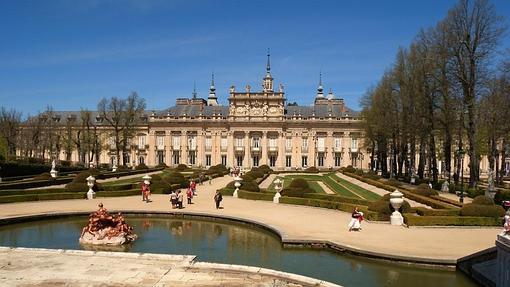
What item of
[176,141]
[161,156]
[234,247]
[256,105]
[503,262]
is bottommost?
[234,247]

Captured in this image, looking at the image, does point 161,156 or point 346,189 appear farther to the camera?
point 161,156

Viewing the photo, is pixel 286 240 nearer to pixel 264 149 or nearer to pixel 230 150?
pixel 264 149

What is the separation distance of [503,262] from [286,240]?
24.8 ft

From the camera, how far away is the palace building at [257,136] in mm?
82500

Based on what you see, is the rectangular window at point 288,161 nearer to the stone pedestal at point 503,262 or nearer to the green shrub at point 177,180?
the green shrub at point 177,180

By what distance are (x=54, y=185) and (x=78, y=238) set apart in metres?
23.1

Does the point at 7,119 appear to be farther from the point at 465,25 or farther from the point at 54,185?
the point at 465,25

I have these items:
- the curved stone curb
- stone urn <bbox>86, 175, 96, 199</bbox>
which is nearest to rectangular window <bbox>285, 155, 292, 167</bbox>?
stone urn <bbox>86, 175, 96, 199</bbox>

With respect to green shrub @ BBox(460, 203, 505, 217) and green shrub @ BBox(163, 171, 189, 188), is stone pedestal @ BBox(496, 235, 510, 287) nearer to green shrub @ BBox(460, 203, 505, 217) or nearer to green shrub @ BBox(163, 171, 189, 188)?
green shrub @ BBox(460, 203, 505, 217)

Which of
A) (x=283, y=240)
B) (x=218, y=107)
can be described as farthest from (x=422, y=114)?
(x=218, y=107)

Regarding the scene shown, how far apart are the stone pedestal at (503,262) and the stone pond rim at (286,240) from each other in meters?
2.74

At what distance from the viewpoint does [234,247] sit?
16453 millimetres

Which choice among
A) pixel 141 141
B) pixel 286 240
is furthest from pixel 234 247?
pixel 141 141

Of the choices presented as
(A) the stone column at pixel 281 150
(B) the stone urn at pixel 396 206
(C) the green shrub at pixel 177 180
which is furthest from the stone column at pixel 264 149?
(B) the stone urn at pixel 396 206
